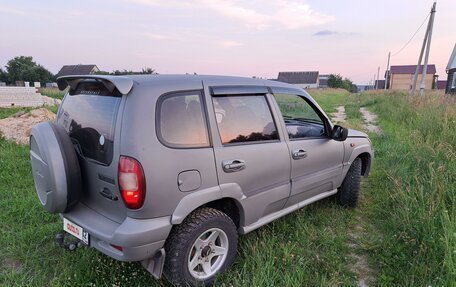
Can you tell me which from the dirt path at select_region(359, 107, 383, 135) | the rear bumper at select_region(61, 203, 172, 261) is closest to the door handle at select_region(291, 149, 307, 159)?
the rear bumper at select_region(61, 203, 172, 261)

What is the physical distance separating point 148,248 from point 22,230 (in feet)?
6.79

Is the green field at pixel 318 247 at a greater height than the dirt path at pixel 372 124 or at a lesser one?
lesser

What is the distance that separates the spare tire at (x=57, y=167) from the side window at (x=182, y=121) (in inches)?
29.5

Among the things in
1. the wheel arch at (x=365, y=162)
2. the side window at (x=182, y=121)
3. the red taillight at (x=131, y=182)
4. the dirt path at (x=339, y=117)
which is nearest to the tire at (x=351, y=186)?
the wheel arch at (x=365, y=162)

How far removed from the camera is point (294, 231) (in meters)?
3.34

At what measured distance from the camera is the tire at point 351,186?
3984 millimetres

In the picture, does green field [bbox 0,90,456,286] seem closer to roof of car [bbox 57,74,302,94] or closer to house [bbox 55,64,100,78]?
roof of car [bbox 57,74,302,94]

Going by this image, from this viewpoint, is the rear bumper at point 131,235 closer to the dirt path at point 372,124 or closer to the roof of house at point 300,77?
the dirt path at point 372,124

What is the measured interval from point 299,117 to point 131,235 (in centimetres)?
271

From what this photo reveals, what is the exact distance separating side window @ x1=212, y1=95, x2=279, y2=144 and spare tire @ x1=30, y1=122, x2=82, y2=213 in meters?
1.15

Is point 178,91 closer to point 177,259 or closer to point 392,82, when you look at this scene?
point 177,259

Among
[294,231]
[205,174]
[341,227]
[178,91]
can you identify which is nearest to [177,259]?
[205,174]

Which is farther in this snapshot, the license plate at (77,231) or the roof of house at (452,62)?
the roof of house at (452,62)

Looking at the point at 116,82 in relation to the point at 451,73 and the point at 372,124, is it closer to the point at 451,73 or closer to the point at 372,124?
the point at 372,124
